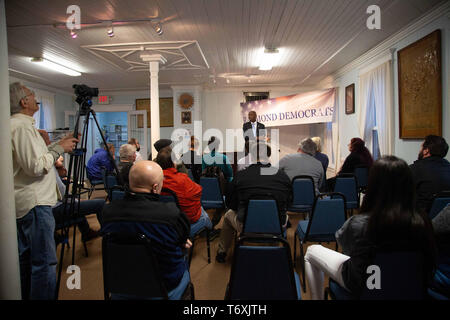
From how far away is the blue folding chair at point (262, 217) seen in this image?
2.21 m

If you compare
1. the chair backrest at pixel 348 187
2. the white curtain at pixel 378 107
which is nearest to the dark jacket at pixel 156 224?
the chair backrest at pixel 348 187

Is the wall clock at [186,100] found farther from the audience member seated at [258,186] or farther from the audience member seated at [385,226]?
the audience member seated at [385,226]

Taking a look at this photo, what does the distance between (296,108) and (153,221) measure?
6.76 meters

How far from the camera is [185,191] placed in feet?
7.80

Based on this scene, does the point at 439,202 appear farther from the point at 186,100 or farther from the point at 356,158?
the point at 186,100

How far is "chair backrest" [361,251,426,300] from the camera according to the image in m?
1.19

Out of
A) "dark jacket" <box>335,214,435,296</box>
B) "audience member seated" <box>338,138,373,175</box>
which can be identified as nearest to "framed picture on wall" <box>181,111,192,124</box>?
"audience member seated" <box>338,138,373,175</box>

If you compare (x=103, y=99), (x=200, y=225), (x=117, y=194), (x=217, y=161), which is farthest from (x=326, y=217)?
(x=103, y=99)

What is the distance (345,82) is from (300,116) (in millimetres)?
1353

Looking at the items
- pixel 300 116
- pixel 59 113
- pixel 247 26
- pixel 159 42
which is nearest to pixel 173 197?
pixel 247 26

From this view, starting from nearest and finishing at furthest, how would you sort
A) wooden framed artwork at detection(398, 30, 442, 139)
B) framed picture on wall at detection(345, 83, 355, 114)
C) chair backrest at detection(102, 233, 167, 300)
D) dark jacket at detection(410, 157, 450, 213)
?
chair backrest at detection(102, 233, 167, 300), dark jacket at detection(410, 157, 450, 213), wooden framed artwork at detection(398, 30, 442, 139), framed picture on wall at detection(345, 83, 355, 114)

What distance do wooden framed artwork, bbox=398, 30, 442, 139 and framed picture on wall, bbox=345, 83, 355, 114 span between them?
187 cm

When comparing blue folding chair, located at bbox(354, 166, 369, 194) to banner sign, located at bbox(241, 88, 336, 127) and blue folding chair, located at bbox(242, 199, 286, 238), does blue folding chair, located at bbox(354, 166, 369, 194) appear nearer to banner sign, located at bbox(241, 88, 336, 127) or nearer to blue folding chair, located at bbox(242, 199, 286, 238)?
blue folding chair, located at bbox(242, 199, 286, 238)

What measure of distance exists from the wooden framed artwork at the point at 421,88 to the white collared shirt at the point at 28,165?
434cm
